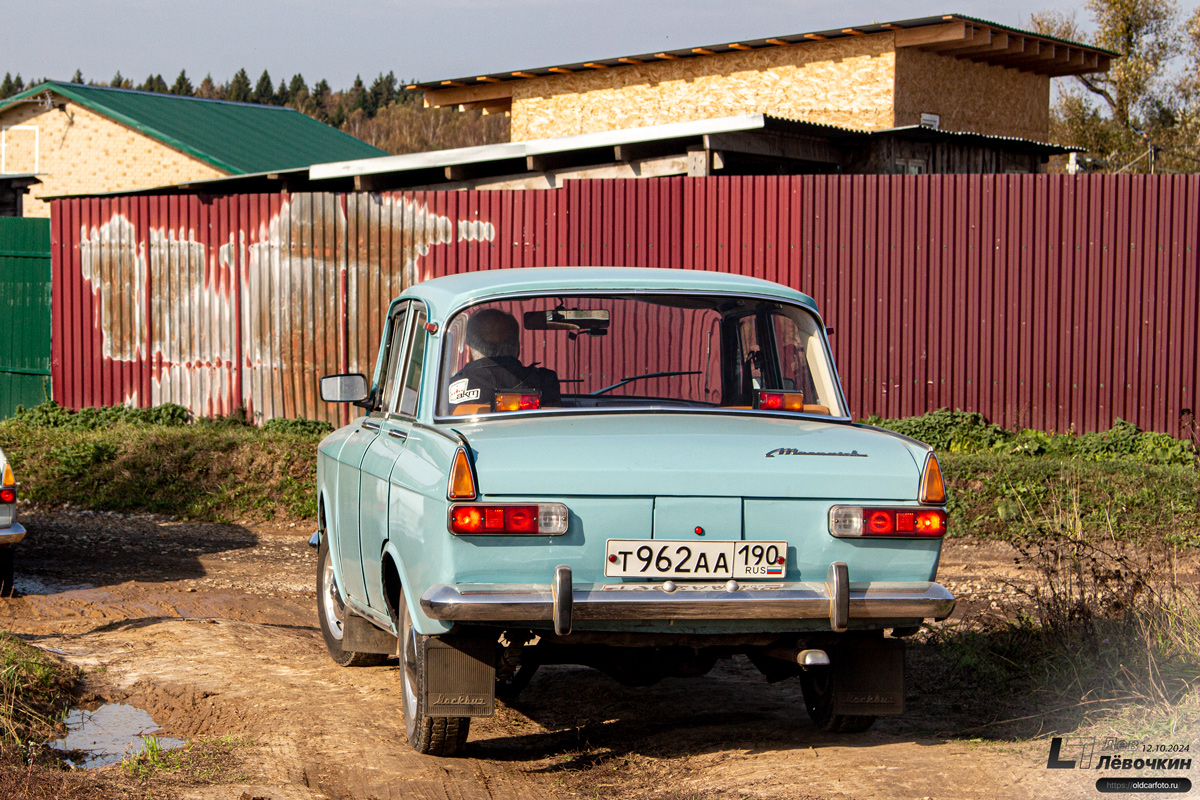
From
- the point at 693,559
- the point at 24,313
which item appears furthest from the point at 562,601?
the point at 24,313

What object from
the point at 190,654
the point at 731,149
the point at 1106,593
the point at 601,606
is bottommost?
the point at 190,654

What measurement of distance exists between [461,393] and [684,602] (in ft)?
4.25

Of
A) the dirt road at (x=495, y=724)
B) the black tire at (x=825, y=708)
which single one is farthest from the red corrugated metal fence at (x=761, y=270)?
the black tire at (x=825, y=708)

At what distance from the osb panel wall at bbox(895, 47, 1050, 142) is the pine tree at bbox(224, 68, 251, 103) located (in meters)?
92.3

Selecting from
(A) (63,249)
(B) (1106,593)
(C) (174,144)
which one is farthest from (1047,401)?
(C) (174,144)

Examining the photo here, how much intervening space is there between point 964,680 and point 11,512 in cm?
562

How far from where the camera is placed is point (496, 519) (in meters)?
4.13

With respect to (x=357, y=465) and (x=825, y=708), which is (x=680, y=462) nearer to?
(x=825, y=708)

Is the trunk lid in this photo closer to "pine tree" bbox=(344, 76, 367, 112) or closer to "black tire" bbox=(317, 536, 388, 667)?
"black tire" bbox=(317, 536, 388, 667)

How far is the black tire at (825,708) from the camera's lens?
5000 millimetres

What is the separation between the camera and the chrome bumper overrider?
410 centimetres

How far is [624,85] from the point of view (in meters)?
22.1

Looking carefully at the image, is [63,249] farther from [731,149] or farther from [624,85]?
[624,85]

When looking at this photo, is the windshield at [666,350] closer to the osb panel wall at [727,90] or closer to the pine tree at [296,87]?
the osb panel wall at [727,90]
